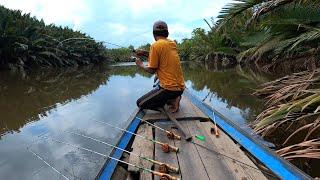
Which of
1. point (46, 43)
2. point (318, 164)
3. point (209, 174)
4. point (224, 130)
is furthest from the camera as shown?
point (46, 43)

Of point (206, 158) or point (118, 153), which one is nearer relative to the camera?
point (206, 158)

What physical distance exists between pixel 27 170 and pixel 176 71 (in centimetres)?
205

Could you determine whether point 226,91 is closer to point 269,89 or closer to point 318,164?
point 269,89

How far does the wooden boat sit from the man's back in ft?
1.91

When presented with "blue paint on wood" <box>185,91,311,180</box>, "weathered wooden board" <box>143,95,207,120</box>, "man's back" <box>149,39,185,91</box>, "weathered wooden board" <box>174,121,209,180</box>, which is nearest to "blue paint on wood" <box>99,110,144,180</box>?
"weathered wooden board" <box>143,95,207,120</box>

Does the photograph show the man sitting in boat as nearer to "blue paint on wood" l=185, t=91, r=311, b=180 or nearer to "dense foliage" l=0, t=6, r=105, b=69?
"blue paint on wood" l=185, t=91, r=311, b=180

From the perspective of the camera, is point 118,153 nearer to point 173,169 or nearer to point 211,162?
point 173,169

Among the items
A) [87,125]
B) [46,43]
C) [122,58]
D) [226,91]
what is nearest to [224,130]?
[87,125]

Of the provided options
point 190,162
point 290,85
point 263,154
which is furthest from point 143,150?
point 290,85

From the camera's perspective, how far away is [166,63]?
4934 millimetres

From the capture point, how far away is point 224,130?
434cm

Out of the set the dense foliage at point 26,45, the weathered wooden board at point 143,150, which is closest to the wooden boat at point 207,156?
the weathered wooden board at point 143,150

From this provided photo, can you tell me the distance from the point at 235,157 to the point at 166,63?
6.16ft

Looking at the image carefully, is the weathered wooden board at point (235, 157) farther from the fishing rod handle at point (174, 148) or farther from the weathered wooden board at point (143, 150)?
the weathered wooden board at point (143, 150)
